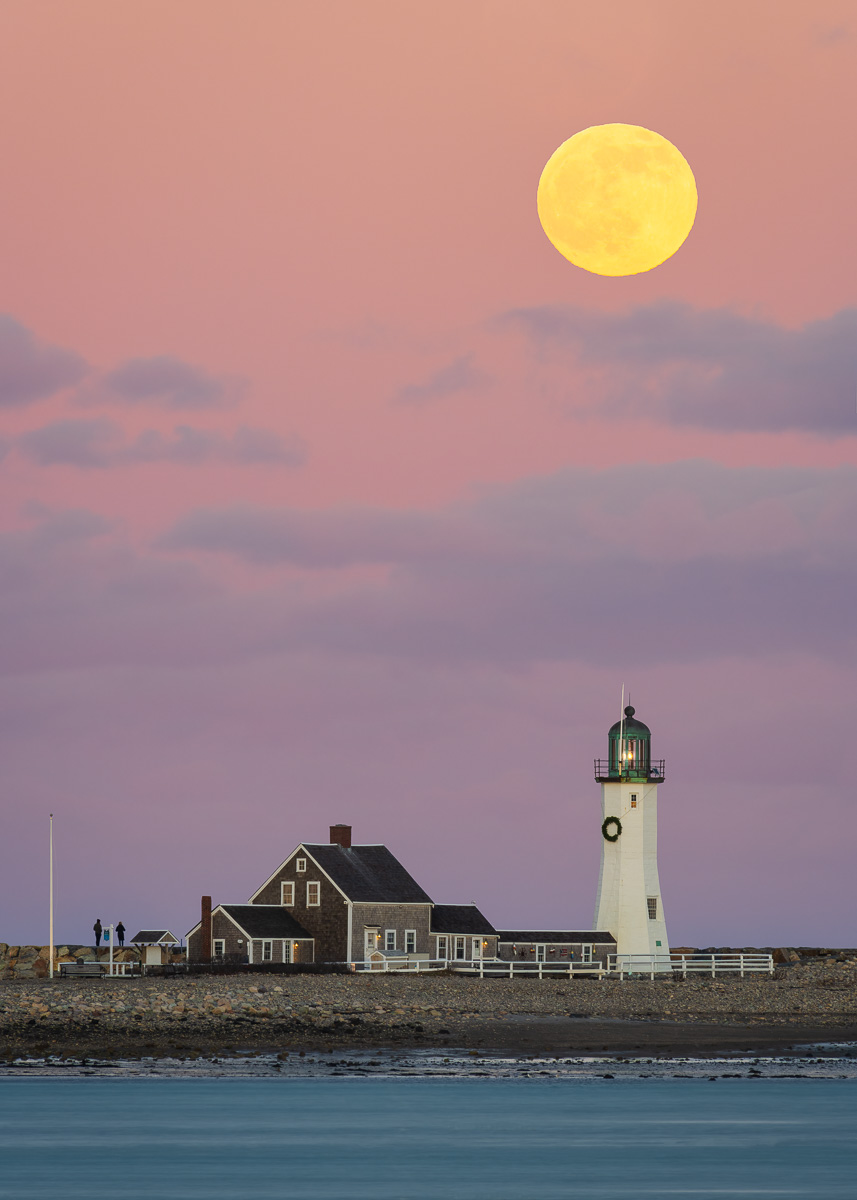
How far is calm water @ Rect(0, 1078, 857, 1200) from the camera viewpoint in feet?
84.7

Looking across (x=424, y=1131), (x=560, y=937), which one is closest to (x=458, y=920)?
(x=560, y=937)

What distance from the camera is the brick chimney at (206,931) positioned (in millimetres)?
61125

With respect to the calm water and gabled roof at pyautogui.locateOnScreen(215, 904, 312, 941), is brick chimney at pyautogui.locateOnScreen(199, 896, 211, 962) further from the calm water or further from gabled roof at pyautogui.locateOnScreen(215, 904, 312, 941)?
the calm water

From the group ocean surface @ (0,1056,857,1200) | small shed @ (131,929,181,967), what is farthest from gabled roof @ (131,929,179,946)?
ocean surface @ (0,1056,857,1200)

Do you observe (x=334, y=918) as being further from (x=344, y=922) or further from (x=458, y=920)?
(x=458, y=920)

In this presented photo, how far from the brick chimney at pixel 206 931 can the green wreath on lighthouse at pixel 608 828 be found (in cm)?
1360

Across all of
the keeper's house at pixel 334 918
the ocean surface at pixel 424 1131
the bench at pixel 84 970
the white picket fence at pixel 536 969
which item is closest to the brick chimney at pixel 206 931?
the keeper's house at pixel 334 918

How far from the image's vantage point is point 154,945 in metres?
58.8

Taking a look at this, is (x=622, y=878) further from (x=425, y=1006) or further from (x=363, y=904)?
(x=425, y=1006)

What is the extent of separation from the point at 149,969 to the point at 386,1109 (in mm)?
26707

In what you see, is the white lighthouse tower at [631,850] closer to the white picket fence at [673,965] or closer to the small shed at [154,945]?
the white picket fence at [673,965]

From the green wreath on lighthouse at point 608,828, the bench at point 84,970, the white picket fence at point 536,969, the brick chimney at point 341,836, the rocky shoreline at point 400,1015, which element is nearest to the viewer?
the rocky shoreline at point 400,1015

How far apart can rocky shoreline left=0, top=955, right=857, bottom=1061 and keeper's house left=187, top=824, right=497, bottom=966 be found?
19.9 feet

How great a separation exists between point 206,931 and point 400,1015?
18.7m
